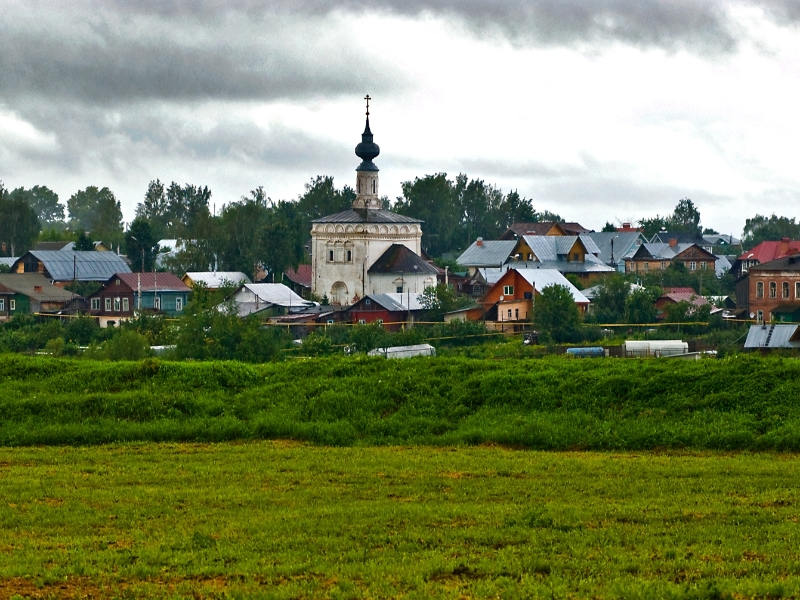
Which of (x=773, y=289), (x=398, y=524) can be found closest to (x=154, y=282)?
(x=773, y=289)

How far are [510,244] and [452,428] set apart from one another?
196 feet

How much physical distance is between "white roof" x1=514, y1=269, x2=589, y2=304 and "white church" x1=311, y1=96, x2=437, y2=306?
4.94m

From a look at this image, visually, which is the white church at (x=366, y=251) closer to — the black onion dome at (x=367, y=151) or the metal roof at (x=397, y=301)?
the black onion dome at (x=367, y=151)

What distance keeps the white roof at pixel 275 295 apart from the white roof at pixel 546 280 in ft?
29.9

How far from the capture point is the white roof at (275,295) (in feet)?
171

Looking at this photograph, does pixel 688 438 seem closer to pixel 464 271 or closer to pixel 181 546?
pixel 181 546

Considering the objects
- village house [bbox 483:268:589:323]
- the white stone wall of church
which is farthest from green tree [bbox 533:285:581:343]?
the white stone wall of church

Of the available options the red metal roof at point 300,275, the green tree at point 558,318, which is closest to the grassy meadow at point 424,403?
the green tree at point 558,318

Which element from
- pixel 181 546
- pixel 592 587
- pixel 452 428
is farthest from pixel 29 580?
pixel 452 428

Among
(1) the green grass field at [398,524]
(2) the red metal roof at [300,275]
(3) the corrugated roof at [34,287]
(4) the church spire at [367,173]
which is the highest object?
(4) the church spire at [367,173]

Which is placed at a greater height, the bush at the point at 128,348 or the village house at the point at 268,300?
the village house at the point at 268,300

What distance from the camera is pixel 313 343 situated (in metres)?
37.0

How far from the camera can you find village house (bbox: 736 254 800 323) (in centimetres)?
4678

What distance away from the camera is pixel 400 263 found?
183 ft
